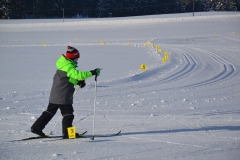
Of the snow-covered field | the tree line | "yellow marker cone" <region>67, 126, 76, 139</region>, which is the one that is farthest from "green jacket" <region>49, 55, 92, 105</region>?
the tree line

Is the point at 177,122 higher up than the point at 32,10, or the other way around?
the point at 32,10

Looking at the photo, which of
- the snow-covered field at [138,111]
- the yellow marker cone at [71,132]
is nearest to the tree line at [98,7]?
the snow-covered field at [138,111]

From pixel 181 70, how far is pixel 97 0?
56.1 meters

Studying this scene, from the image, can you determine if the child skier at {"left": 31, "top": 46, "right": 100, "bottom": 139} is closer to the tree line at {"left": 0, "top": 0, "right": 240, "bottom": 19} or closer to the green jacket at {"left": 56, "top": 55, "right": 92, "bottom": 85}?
the green jacket at {"left": 56, "top": 55, "right": 92, "bottom": 85}

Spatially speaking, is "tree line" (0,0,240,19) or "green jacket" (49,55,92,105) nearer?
→ "green jacket" (49,55,92,105)

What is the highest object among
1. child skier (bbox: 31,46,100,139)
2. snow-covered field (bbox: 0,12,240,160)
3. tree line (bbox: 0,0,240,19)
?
tree line (bbox: 0,0,240,19)

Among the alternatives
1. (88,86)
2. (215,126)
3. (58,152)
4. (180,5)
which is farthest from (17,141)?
(180,5)

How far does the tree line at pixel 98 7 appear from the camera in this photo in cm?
6256

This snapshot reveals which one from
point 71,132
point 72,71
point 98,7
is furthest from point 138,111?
point 98,7

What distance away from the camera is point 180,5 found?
7331 cm

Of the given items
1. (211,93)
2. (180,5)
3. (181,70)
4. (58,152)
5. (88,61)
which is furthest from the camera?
(180,5)

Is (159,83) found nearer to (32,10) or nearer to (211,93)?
(211,93)

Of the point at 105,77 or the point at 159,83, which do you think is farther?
the point at 105,77

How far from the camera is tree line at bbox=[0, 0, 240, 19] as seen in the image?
6256 cm
